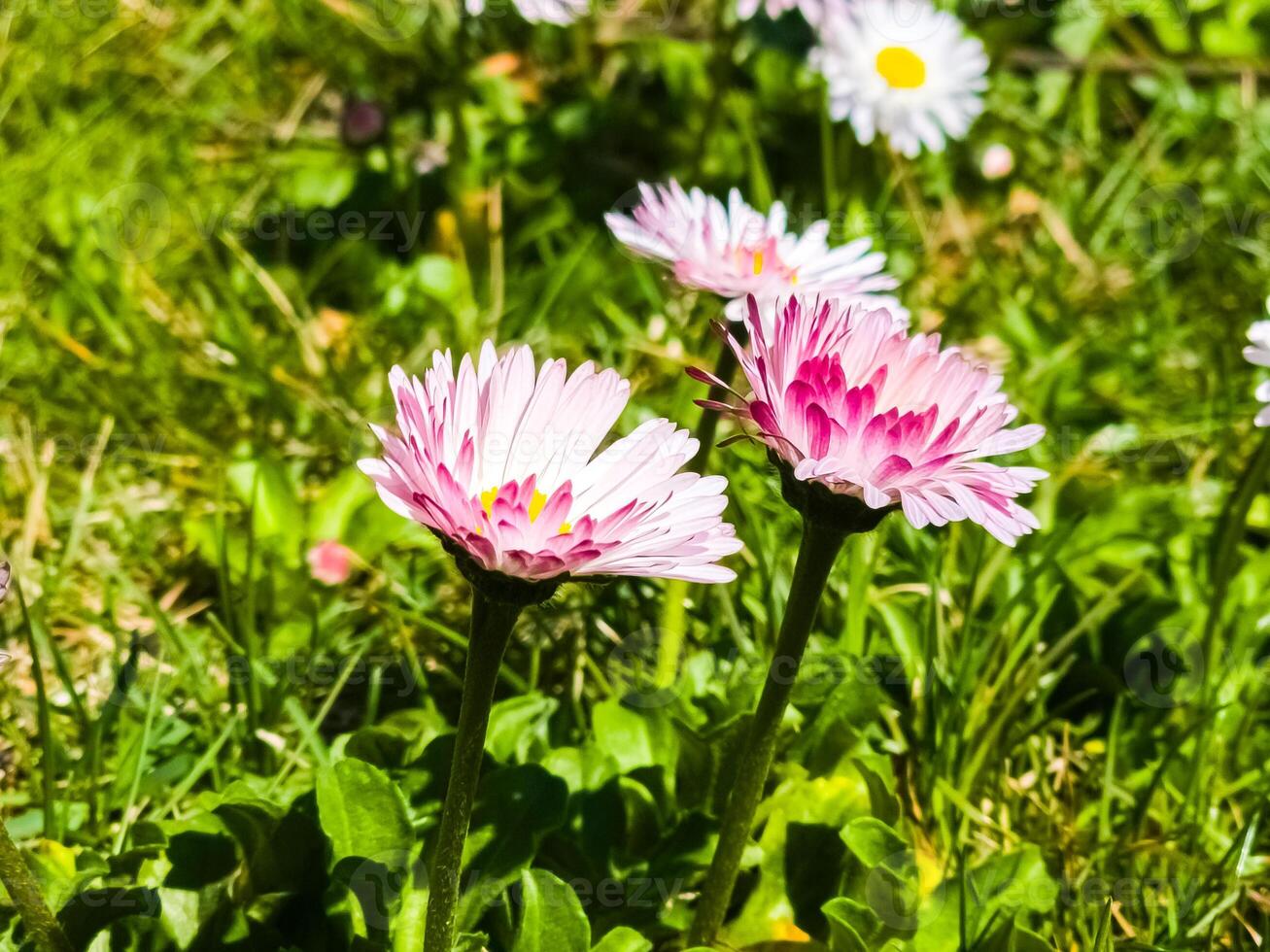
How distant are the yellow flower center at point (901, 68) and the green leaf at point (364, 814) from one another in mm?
2368

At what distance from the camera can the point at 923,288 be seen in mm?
3438

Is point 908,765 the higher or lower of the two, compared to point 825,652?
lower

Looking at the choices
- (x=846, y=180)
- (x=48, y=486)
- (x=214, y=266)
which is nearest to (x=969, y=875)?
(x=48, y=486)

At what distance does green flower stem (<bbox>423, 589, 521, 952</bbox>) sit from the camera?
4.10 feet

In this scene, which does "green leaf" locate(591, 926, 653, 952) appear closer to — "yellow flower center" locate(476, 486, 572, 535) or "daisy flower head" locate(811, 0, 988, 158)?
"yellow flower center" locate(476, 486, 572, 535)

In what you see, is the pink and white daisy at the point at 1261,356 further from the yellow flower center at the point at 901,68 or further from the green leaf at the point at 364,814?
the yellow flower center at the point at 901,68

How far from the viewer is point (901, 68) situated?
3391 millimetres

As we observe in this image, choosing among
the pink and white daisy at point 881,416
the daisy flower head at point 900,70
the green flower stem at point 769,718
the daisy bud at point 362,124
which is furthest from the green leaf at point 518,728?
the daisy bud at point 362,124

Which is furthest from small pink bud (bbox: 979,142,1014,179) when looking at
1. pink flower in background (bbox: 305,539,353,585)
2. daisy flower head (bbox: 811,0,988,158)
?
pink flower in background (bbox: 305,539,353,585)

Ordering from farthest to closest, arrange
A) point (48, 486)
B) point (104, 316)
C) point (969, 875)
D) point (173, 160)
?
point (173, 160)
point (104, 316)
point (48, 486)
point (969, 875)

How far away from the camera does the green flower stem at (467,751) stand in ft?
4.10

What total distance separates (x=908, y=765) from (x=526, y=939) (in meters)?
0.80

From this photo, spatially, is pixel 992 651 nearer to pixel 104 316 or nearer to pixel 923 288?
pixel 923 288

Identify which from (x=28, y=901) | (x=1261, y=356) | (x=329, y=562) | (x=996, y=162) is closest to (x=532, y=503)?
(x=28, y=901)
